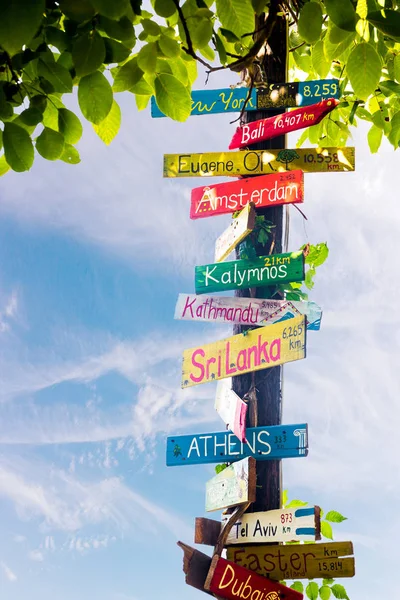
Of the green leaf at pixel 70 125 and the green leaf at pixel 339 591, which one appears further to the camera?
the green leaf at pixel 339 591

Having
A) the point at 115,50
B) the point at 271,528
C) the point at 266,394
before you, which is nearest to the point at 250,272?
the point at 266,394

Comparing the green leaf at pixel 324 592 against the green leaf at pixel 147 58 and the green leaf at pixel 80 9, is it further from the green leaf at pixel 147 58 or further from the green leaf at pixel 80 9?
the green leaf at pixel 80 9

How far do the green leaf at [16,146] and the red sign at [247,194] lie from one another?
2.87m

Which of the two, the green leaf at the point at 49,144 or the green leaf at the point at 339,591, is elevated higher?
the green leaf at the point at 49,144

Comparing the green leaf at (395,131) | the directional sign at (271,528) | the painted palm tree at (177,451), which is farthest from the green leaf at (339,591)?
the green leaf at (395,131)

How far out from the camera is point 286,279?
17.1 feet

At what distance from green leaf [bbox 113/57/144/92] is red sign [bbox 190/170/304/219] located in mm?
2617

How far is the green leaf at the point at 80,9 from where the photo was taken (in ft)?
8.48

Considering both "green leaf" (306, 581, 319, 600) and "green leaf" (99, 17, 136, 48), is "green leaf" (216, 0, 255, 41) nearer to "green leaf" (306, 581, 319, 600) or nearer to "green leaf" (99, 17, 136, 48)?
"green leaf" (99, 17, 136, 48)

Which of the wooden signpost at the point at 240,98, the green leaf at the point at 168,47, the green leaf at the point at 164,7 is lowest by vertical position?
the green leaf at the point at 164,7

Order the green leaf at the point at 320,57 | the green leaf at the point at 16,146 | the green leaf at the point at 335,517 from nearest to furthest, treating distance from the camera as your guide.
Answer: the green leaf at the point at 16,146
the green leaf at the point at 320,57
the green leaf at the point at 335,517

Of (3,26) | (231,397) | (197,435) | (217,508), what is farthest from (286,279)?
(3,26)

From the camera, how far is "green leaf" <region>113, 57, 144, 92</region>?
290cm

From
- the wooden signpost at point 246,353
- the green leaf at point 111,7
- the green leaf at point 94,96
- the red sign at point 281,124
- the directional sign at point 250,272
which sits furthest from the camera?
the red sign at point 281,124
